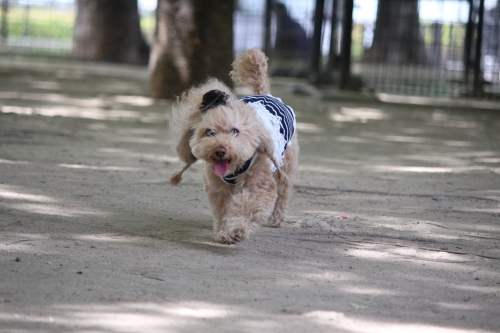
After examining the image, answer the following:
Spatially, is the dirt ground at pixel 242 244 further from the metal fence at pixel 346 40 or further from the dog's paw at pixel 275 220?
the metal fence at pixel 346 40

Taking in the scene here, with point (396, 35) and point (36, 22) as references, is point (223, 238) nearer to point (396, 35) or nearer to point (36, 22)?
point (396, 35)

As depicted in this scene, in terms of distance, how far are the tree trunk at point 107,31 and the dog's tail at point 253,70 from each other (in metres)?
14.9

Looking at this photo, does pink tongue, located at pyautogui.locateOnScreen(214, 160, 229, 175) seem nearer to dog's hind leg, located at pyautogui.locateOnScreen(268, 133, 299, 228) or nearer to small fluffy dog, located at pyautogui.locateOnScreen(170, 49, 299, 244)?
small fluffy dog, located at pyautogui.locateOnScreen(170, 49, 299, 244)

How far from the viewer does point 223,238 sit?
14.5ft

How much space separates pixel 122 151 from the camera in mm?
7766

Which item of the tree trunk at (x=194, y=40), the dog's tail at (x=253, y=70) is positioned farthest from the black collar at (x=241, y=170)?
the tree trunk at (x=194, y=40)

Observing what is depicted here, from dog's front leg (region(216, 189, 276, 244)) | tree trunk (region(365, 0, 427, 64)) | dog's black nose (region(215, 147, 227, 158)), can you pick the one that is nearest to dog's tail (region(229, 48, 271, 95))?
dog's front leg (region(216, 189, 276, 244))

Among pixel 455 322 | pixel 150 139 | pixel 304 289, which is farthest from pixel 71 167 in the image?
pixel 455 322

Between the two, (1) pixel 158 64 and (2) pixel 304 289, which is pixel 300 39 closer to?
(1) pixel 158 64

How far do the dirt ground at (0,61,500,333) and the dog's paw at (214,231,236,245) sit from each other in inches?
2.0

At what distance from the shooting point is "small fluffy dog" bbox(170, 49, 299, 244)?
4.16 m

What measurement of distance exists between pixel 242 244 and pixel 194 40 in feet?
24.3

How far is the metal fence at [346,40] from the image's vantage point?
1495 cm

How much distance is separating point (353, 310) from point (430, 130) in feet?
25.6
